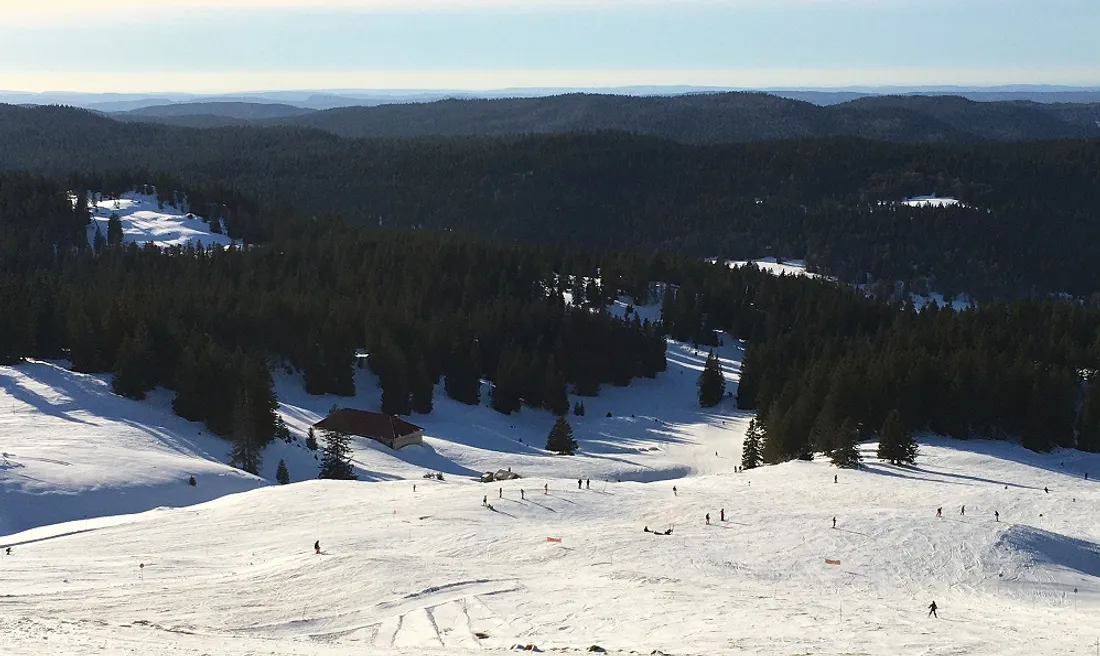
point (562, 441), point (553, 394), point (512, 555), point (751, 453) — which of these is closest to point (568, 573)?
point (512, 555)

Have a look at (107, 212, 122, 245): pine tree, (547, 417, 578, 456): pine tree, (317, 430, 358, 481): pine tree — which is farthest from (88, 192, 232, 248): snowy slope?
(317, 430, 358, 481): pine tree

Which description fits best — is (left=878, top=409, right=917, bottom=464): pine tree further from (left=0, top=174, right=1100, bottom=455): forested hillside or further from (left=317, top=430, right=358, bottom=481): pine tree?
(left=317, top=430, right=358, bottom=481): pine tree

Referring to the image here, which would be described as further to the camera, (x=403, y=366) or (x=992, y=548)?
(x=403, y=366)

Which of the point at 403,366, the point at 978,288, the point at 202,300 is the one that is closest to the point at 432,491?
the point at 403,366

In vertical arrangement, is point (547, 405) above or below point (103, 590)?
below

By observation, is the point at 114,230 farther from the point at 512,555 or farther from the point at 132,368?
the point at 512,555

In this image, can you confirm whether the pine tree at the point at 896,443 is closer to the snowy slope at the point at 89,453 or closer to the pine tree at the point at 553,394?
the snowy slope at the point at 89,453

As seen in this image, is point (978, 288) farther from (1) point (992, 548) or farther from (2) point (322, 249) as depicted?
(1) point (992, 548)
